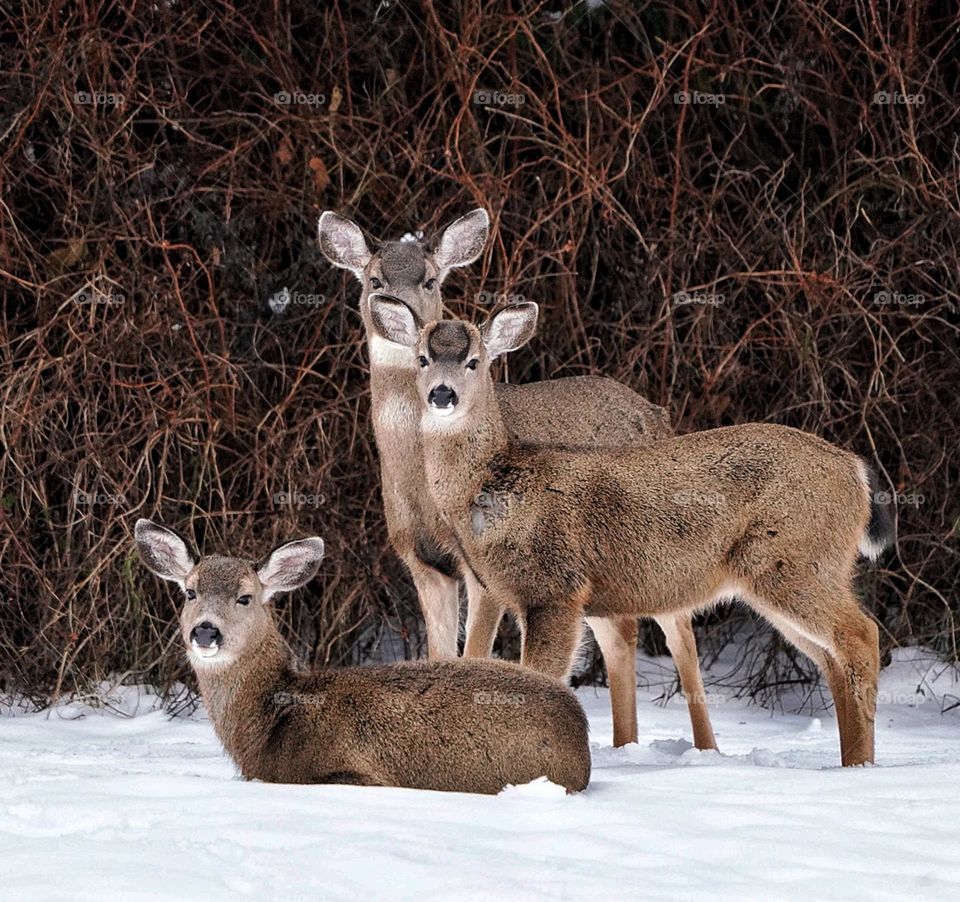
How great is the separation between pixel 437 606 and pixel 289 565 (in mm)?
1035

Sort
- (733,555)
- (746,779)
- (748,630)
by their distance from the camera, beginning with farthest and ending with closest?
(748,630), (733,555), (746,779)

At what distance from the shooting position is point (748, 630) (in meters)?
9.37

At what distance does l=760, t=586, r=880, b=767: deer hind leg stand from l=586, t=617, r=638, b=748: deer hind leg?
105 cm

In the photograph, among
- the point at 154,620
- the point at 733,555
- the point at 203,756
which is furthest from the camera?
the point at 154,620

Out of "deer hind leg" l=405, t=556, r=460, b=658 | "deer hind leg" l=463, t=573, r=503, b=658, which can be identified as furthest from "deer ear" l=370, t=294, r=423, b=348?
"deer hind leg" l=463, t=573, r=503, b=658

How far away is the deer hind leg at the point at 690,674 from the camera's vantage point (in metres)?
7.32

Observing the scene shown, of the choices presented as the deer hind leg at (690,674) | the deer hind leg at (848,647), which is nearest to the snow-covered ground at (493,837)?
the deer hind leg at (848,647)

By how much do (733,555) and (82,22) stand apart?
4596mm

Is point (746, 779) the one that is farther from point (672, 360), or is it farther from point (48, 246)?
point (48, 246)

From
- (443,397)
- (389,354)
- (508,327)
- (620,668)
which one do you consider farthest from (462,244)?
(620,668)

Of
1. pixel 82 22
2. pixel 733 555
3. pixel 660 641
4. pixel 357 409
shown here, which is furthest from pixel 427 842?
pixel 82 22

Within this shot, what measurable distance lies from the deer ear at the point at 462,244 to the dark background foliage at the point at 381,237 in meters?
0.60

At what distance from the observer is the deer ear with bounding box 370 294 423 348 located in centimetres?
728

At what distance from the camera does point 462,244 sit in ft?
26.5
